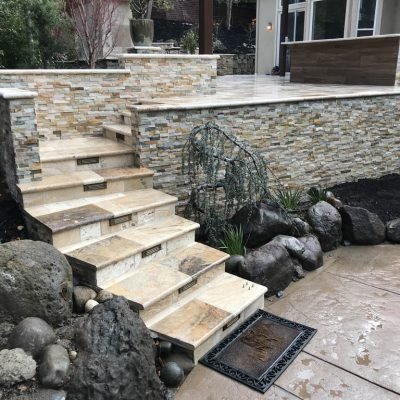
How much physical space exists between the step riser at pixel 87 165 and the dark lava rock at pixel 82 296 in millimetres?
1385

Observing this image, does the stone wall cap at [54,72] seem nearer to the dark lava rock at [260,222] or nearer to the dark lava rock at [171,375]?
the dark lava rock at [260,222]

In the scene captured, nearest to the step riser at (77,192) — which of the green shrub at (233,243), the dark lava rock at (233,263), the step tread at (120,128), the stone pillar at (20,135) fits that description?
the stone pillar at (20,135)

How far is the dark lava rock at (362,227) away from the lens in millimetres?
4938

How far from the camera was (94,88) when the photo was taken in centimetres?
504

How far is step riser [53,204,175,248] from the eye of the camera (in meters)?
3.34

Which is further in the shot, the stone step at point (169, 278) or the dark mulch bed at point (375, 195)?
the dark mulch bed at point (375, 195)

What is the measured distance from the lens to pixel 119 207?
12.4 feet

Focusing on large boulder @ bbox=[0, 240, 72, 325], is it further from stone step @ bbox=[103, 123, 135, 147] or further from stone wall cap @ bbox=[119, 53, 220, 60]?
stone wall cap @ bbox=[119, 53, 220, 60]

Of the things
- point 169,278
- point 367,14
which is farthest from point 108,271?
point 367,14

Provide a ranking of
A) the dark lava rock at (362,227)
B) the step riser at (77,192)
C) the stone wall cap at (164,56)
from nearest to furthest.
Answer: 1. the step riser at (77,192)
2. the dark lava rock at (362,227)
3. the stone wall cap at (164,56)

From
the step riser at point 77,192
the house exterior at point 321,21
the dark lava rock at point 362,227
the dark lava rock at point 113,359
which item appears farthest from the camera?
the house exterior at point 321,21

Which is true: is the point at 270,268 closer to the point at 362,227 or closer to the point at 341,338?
the point at 341,338

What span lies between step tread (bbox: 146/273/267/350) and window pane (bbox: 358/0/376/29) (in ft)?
32.6

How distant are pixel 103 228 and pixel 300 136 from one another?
301 cm
